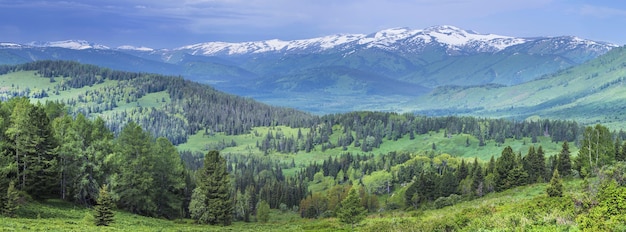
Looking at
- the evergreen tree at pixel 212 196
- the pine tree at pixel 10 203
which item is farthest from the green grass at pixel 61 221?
the evergreen tree at pixel 212 196

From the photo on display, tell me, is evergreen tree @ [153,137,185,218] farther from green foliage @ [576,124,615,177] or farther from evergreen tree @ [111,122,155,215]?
green foliage @ [576,124,615,177]

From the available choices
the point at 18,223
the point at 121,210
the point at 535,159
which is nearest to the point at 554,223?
the point at 18,223

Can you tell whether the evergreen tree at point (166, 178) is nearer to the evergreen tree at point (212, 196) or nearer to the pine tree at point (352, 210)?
the evergreen tree at point (212, 196)

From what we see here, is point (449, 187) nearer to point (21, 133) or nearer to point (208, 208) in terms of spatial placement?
point (208, 208)

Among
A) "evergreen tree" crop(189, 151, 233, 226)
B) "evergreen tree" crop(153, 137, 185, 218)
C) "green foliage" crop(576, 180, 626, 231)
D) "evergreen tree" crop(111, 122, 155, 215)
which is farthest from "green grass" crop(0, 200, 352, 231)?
"green foliage" crop(576, 180, 626, 231)

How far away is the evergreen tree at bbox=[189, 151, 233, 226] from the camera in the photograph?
86.2m

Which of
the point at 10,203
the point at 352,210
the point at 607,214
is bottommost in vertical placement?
the point at 352,210

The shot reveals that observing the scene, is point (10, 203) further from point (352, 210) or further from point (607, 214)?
point (607, 214)

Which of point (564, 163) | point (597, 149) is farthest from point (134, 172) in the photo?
point (564, 163)

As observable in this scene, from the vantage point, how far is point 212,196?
8725 centimetres

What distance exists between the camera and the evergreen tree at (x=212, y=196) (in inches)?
3396

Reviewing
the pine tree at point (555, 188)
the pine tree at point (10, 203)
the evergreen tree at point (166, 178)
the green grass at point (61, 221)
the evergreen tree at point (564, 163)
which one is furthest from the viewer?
the evergreen tree at point (564, 163)

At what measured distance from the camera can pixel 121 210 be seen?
275ft

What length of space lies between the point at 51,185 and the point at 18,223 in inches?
997
